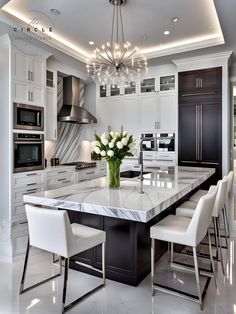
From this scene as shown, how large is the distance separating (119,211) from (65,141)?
164 inches

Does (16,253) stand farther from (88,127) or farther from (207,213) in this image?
(88,127)

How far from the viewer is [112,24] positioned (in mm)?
3814

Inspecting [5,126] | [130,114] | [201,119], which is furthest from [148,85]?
[5,126]

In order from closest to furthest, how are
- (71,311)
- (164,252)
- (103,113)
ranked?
(71,311) → (164,252) → (103,113)

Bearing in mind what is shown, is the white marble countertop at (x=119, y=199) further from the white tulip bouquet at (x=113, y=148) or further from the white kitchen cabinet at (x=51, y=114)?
the white kitchen cabinet at (x=51, y=114)

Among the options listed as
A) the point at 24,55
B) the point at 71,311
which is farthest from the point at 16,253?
the point at 24,55

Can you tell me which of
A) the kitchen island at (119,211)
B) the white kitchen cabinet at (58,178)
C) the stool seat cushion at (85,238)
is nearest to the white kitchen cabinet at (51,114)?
the white kitchen cabinet at (58,178)

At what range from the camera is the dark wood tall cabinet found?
496 centimetres

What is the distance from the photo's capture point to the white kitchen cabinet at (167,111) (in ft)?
18.0

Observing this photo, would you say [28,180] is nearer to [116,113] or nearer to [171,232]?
[171,232]

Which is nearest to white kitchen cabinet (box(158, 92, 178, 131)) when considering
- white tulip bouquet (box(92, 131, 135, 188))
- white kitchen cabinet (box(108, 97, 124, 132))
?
white kitchen cabinet (box(108, 97, 124, 132))

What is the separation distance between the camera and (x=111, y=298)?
7.90ft

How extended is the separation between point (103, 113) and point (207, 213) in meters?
4.50

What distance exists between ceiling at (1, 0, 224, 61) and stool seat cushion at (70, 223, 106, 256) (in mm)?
2742
